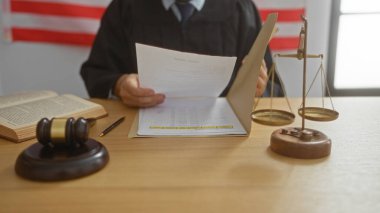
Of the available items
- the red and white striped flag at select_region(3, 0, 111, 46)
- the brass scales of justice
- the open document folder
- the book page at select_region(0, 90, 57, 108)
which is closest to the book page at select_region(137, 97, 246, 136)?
the open document folder

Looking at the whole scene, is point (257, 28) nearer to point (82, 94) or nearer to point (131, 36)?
point (131, 36)

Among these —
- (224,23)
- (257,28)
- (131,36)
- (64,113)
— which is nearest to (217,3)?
(224,23)

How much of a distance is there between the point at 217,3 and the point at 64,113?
77 cm

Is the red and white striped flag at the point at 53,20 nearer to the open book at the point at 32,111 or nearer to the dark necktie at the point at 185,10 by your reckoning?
the dark necktie at the point at 185,10

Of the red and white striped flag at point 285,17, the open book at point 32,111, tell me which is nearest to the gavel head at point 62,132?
the open book at point 32,111

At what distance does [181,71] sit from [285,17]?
3.59ft

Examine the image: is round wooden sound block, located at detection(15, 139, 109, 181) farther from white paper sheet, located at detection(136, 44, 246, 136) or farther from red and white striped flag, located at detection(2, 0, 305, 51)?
red and white striped flag, located at detection(2, 0, 305, 51)

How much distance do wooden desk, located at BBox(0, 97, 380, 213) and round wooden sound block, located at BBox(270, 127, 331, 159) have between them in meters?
0.01

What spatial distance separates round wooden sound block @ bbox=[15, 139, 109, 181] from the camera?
1.76 feet

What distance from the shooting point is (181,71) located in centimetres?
91

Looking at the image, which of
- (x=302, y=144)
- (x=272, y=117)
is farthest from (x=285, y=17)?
(x=302, y=144)

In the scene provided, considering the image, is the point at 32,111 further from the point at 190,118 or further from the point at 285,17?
the point at 285,17

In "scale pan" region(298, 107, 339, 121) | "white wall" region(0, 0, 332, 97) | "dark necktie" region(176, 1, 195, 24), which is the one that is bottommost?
"white wall" region(0, 0, 332, 97)

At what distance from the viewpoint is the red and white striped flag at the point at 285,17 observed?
5.99 ft
